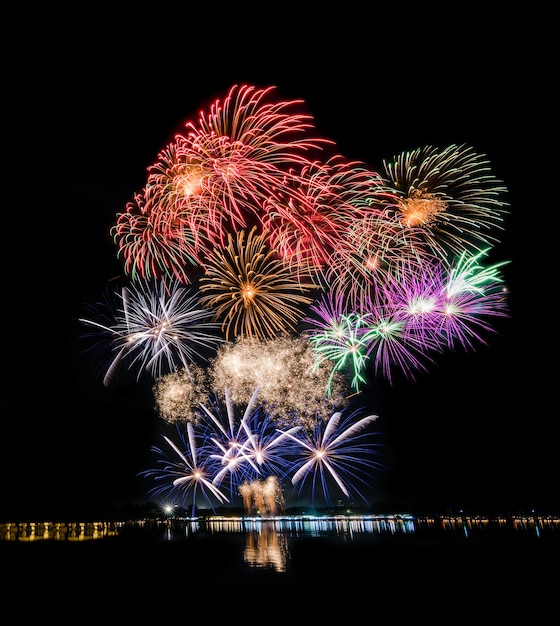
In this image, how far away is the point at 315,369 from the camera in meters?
25.1

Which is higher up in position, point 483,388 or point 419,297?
point 483,388

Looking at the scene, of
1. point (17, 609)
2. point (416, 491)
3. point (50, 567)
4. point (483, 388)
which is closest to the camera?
point (17, 609)

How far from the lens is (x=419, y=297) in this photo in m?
19.6

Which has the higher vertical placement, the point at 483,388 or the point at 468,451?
the point at 483,388

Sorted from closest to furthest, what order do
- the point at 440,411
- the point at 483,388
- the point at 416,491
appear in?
the point at 483,388, the point at 440,411, the point at 416,491

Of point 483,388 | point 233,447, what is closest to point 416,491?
point 483,388

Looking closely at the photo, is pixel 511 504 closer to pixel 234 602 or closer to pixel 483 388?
pixel 483 388

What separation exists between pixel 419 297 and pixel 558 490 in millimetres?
51959

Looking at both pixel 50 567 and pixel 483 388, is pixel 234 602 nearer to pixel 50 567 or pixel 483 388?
pixel 50 567

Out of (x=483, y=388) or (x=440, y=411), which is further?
(x=440, y=411)

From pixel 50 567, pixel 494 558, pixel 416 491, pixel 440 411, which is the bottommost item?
pixel 494 558

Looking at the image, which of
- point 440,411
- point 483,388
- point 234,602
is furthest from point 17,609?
point 440,411

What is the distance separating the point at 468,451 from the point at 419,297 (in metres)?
48.5

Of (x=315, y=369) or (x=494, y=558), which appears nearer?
(x=494, y=558)
